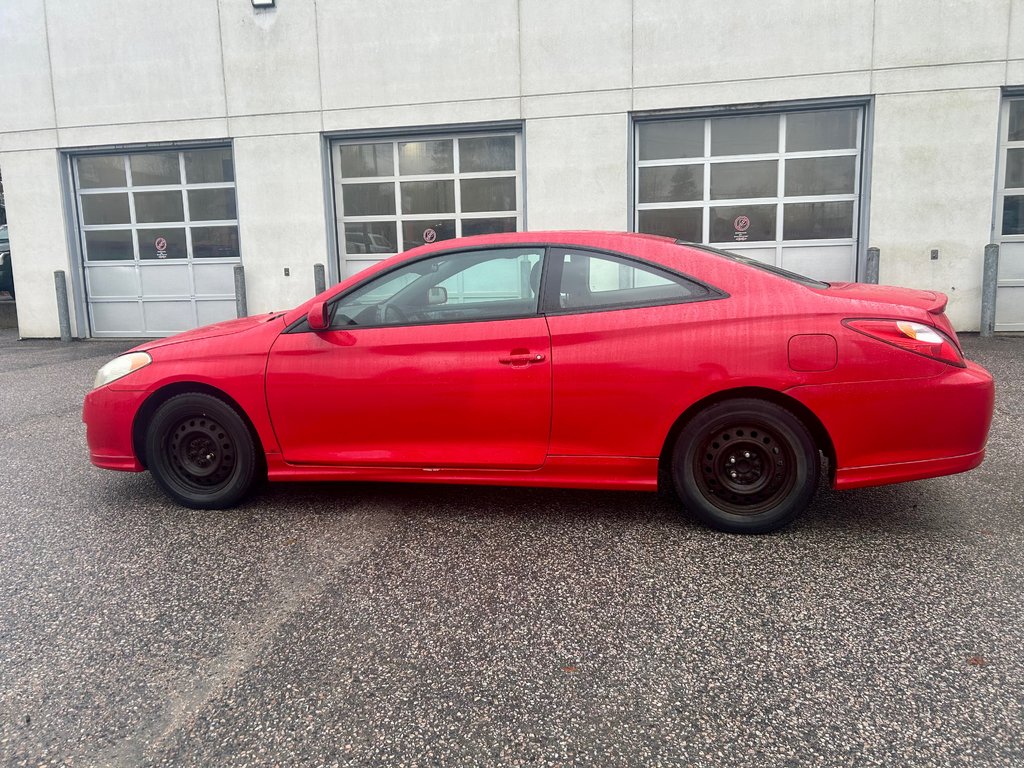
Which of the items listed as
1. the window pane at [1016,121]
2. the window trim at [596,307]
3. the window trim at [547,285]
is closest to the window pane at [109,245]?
the window trim at [547,285]

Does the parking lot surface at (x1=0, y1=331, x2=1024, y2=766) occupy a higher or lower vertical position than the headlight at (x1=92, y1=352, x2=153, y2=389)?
lower

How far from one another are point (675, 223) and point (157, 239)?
8347 mm

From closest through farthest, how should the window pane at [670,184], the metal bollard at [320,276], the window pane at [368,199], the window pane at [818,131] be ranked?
the window pane at [818,131] < the window pane at [670,184] < the metal bollard at [320,276] < the window pane at [368,199]

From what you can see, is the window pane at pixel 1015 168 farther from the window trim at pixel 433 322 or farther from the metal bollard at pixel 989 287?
the window trim at pixel 433 322

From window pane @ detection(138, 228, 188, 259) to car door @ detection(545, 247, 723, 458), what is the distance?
1019cm

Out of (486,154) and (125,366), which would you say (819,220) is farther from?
(125,366)

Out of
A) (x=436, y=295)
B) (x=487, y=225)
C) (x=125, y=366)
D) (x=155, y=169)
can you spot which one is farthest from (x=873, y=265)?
(x=155, y=169)

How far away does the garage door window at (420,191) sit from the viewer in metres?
10.7

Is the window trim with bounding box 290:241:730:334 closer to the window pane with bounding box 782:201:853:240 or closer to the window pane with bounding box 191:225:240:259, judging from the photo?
the window pane with bounding box 782:201:853:240

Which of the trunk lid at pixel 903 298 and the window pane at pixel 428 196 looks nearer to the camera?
the trunk lid at pixel 903 298

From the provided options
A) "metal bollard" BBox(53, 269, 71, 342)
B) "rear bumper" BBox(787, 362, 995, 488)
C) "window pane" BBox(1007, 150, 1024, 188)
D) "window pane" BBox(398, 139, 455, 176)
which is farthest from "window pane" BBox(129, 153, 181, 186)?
"window pane" BBox(1007, 150, 1024, 188)

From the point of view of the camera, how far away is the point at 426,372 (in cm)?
354

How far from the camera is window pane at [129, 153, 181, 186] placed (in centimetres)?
1174

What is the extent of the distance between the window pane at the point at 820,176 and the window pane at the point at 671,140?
4.20 feet
